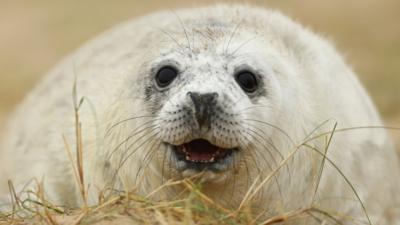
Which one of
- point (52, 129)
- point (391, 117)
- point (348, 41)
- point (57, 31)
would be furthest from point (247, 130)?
point (57, 31)

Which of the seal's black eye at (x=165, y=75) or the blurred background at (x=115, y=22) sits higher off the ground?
the blurred background at (x=115, y=22)

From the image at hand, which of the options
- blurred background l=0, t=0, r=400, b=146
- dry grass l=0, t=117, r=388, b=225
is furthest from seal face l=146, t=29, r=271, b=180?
blurred background l=0, t=0, r=400, b=146

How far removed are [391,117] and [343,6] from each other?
5.78 metres

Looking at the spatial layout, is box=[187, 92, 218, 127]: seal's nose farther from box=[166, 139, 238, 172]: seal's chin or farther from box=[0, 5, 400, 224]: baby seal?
box=[166, 139, 238, 172]: seal's chin

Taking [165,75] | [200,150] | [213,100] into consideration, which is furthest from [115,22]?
[213,100]

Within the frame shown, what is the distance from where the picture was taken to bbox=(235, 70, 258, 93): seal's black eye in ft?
15.1

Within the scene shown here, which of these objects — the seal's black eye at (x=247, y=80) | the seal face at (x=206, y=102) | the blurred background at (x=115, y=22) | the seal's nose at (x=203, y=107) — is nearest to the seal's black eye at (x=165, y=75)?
the seal face at (x=206, y=102)

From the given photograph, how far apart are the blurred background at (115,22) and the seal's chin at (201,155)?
5.33 metres

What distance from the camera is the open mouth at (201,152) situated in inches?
171

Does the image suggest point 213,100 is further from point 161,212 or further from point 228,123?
point 161,212

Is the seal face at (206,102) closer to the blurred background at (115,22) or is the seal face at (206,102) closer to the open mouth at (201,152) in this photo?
the open mouth at (201,152)

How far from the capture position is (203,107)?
4.19 m

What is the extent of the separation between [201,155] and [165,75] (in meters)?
0.48

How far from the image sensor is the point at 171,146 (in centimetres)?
438
